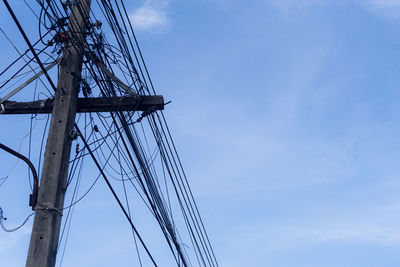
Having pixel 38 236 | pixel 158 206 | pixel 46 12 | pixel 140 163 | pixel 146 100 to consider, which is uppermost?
pixel 46 12

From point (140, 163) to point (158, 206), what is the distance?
734mm

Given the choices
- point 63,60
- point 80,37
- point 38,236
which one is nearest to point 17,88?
point 63,60

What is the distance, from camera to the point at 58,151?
5.71 metres

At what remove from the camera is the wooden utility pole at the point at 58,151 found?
17.2 ft

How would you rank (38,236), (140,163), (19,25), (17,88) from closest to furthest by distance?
(19,25)
(38,236)
(17,88)
(140,163)

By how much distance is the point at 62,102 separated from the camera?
6.09 m

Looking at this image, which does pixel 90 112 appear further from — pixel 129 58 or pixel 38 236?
pixel 38 236

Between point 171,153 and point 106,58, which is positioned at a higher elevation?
point 106,58

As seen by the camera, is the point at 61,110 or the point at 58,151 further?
the point at 61,110

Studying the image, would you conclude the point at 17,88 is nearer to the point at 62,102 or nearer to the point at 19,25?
the point at 62,102

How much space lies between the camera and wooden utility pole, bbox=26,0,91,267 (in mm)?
5238

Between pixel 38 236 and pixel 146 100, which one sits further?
pixel 146 100

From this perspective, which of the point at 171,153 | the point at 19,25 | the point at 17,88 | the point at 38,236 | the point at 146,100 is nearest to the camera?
the point at 19,25

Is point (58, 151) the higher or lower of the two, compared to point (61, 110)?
lower
